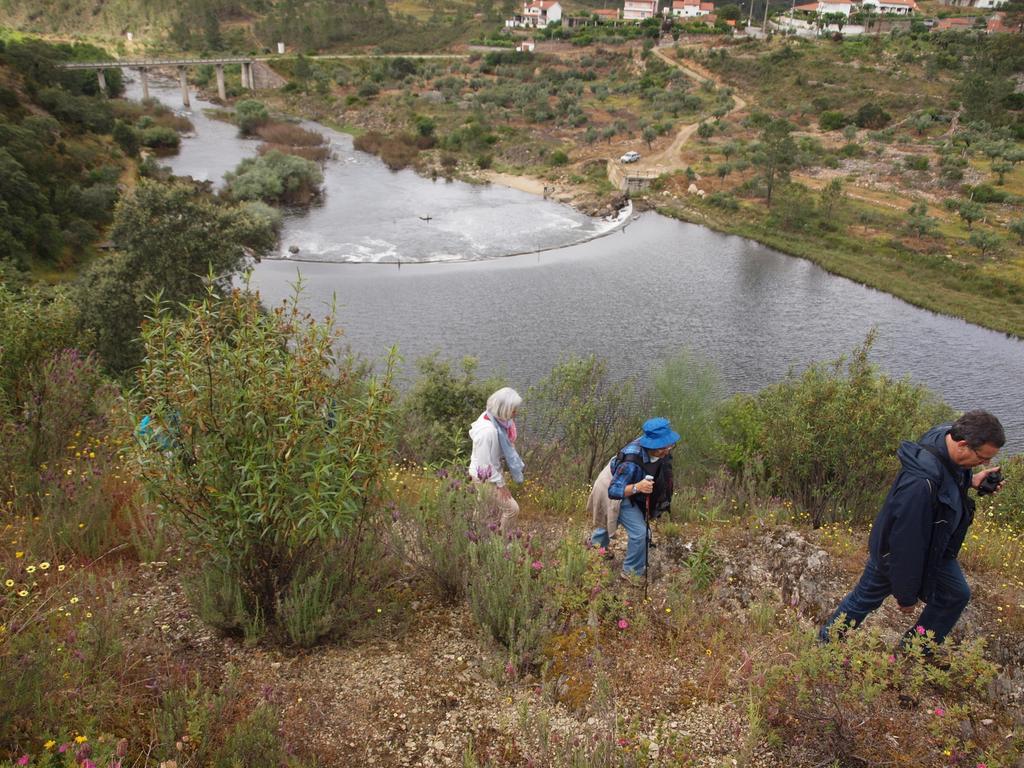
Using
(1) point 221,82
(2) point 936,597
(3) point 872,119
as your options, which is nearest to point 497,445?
(2) point 936,597

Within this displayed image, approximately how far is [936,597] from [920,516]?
76cm

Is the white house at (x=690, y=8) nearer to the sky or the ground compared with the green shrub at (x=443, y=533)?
nearer to the sky

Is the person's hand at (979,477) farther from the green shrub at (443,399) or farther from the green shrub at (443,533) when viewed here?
the green shrub at (443,399)

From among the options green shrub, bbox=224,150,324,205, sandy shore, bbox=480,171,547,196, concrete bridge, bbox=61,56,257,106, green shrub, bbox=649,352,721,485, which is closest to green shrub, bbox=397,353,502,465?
green shrub, bbox=649,352,721,485

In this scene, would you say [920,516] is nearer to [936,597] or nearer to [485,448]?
[936,597]

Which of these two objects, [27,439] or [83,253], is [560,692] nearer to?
[27,439]

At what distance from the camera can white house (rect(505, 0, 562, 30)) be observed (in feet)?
359

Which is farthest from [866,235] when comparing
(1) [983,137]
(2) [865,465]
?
(2) [865,465]

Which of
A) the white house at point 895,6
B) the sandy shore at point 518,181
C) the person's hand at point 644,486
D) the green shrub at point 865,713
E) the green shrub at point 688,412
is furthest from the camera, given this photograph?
the white house at point 895,6

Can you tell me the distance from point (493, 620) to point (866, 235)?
39987 millimetres

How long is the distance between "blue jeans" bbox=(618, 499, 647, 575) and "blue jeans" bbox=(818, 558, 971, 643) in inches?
54.3

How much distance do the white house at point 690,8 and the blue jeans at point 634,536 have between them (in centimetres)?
12558

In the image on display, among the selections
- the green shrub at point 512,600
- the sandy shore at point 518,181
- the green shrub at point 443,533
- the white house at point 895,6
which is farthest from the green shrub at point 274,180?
the white house at point 895,6

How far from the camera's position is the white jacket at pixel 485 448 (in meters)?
5.62
